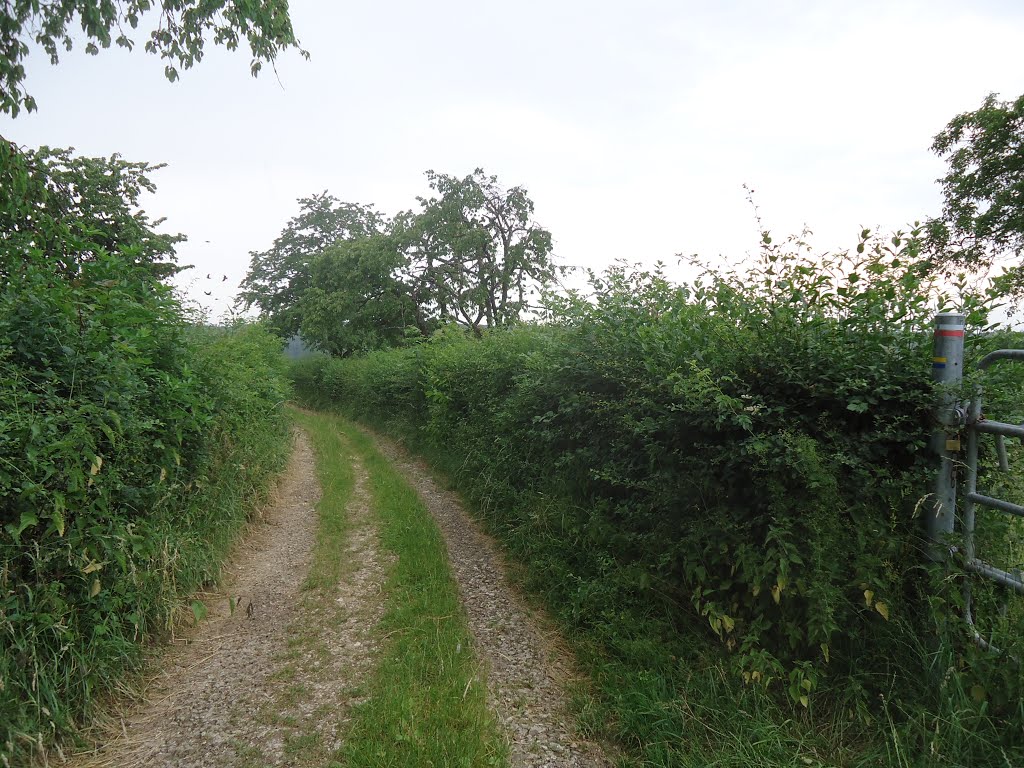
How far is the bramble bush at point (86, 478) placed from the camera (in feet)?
8.73

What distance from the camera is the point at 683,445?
3.51 metres

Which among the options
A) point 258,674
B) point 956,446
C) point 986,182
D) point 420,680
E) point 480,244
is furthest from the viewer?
point 480,244

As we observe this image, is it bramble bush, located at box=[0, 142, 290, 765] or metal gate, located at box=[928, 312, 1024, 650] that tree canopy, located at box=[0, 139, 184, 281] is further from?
metal gate, located at box=[928, 312, 1024, 650]

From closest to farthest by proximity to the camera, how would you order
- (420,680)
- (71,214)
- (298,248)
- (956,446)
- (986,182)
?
(956,446) < (420,680) < (71,214) < (986,182) < (298,248)

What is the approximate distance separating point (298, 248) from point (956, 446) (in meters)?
38.8

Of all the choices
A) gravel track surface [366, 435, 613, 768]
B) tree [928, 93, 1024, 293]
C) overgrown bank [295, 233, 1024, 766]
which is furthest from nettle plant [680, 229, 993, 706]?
tree [928, 93, 1024, 293]

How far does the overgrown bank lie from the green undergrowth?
28.5 inches

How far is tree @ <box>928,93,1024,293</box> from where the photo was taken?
1421 centimetres

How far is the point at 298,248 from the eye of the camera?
3600cm

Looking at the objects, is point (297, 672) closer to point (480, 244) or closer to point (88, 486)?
point (88, 486)

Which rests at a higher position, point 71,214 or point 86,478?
point 71,214

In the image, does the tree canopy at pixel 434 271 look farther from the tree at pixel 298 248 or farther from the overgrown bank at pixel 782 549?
the overgrown bank at pixel 782 549

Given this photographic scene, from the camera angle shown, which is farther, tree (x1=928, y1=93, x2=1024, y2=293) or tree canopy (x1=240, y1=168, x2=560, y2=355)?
tree canopy (x1=240, y1=168, x2=560, y2=355)

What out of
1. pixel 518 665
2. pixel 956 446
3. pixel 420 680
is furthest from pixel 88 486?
pixel 956 446
